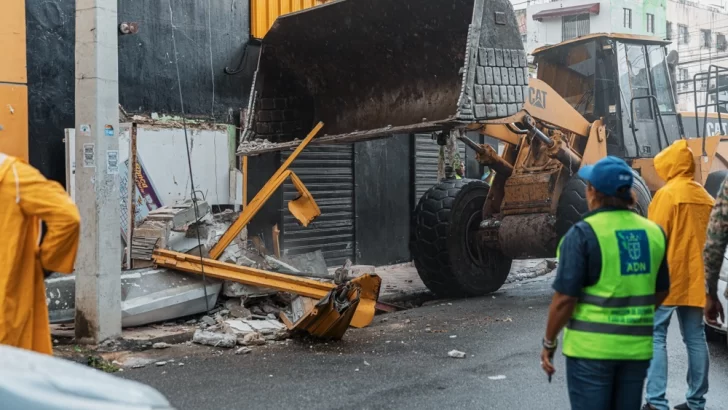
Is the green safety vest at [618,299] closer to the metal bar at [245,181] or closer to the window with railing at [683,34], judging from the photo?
the metal bar at [245,181]

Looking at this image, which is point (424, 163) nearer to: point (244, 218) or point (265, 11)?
point (265, 11)

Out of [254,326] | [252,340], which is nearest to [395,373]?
[252,340]

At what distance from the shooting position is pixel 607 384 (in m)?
3.34

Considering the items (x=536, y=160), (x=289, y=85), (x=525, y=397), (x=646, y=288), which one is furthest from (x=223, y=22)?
(x=646, y=288)

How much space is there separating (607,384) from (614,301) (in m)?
0.33

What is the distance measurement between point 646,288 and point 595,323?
271 millimetres

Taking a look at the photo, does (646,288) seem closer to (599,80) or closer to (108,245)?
(108,245)

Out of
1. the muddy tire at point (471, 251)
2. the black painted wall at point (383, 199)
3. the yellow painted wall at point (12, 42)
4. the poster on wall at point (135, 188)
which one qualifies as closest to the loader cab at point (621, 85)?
the muddy tire at point (471, 251)

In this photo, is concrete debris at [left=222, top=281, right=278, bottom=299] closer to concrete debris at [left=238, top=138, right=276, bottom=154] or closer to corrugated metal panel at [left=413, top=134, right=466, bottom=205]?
concrete debris at [left=238, top=138, right=276, bottom=154]

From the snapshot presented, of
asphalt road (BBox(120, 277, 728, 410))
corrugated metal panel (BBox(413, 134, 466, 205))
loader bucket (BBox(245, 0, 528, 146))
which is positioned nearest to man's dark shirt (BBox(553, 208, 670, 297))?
asphalt road (BBox(120, 277, 728, 410))

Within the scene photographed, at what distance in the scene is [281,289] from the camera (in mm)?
8055

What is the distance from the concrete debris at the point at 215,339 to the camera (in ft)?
23.9

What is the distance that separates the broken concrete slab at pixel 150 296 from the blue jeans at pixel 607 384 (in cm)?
523

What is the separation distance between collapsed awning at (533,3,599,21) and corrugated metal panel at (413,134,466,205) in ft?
115
